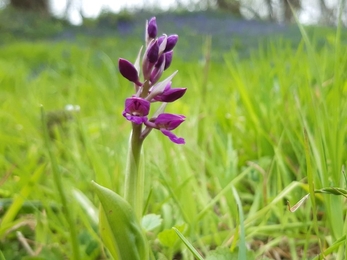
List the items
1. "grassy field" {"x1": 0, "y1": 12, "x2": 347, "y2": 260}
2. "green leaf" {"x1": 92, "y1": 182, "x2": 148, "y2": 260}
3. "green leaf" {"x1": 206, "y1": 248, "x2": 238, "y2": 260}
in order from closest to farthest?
1. "green leaf" {"x1": 92, "y1": 182, "x2": 148, "y2": 260}
2. "green leaf" {"x1": 206, "y1": 248, "x2": 238, "y2": 260}
3. "grassy field" {"x1": 0, "y1": 12, "x2": 347, "y2": 260}

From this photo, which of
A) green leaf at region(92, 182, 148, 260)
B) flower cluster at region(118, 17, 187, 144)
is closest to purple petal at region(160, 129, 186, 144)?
flower cluster at region(118, 17, 187, 144)

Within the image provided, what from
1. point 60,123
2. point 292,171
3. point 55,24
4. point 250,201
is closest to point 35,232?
point 250,201

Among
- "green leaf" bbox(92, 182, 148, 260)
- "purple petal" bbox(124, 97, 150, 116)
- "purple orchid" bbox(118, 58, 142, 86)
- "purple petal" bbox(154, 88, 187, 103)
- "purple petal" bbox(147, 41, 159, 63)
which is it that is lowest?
"green leaf" bbox(92, 182, 148, 260)

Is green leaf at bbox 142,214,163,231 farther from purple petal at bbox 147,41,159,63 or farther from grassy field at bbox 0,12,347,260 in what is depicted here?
purple petal at bbox 147,41,159,63

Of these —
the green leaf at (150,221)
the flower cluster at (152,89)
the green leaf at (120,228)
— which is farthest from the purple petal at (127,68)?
the green leaf at (150,221)

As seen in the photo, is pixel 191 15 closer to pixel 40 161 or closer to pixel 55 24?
pixel 55 24

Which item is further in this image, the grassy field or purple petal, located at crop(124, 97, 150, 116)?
the grassy field

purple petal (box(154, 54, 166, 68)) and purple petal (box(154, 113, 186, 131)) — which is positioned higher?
purple petal (box(154, 54, 166, 68))
